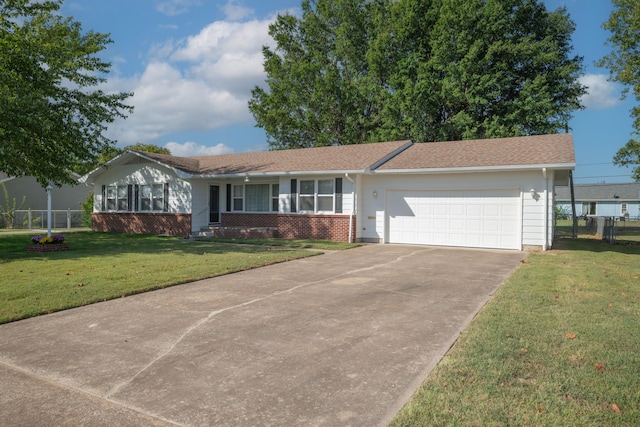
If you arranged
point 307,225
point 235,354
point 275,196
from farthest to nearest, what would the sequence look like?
point 275,196 → point 307,225 → point 235,354

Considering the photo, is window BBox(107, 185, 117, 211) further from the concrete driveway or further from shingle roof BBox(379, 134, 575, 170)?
the concrete driveway

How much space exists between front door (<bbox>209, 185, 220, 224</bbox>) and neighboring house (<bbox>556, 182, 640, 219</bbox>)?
4687cm

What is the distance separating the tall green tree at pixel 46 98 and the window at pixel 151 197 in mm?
3967

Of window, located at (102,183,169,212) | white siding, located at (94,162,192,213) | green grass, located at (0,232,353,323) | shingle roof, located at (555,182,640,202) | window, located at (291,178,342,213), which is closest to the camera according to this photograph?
green grass, located at (0,232,353,323)

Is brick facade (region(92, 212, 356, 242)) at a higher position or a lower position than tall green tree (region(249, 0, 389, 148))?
lower

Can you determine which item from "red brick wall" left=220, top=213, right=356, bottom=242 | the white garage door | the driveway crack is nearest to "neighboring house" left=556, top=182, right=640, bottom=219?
the white garage door

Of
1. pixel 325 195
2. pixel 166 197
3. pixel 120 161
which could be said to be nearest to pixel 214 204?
pixel 166 197

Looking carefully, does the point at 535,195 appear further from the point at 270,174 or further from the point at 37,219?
the point at 37,219

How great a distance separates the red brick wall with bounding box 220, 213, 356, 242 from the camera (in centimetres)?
1728

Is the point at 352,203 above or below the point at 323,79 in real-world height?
below

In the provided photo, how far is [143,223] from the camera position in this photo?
22.1 m

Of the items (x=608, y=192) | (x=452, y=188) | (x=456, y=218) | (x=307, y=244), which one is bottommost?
(x=307, y=244)

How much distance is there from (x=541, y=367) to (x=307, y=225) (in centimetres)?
1434

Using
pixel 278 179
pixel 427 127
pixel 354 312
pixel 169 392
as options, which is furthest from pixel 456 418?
pixel 427 127
